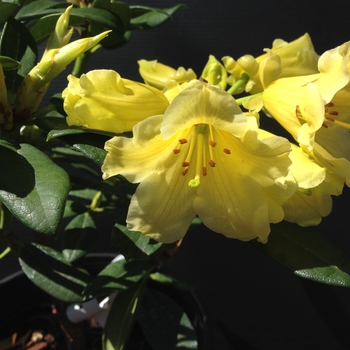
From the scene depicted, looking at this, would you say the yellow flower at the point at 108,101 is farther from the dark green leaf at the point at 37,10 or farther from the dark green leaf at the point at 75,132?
the dark green leaf at the point at 37,10

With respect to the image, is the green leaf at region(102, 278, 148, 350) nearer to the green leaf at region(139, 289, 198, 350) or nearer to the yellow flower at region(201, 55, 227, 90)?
the green leaf at region(139, 289, 198, 350)

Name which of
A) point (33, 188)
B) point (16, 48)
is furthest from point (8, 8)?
point (33, 188)

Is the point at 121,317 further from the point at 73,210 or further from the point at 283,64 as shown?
the point at 283,64

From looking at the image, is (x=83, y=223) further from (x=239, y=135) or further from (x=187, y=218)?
(x=239, y=135)

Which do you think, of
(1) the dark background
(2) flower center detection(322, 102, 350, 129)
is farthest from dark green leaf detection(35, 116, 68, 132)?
(1) the dark background

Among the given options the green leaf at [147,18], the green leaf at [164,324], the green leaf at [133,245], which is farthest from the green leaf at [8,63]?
the green leaf at [164,324]
